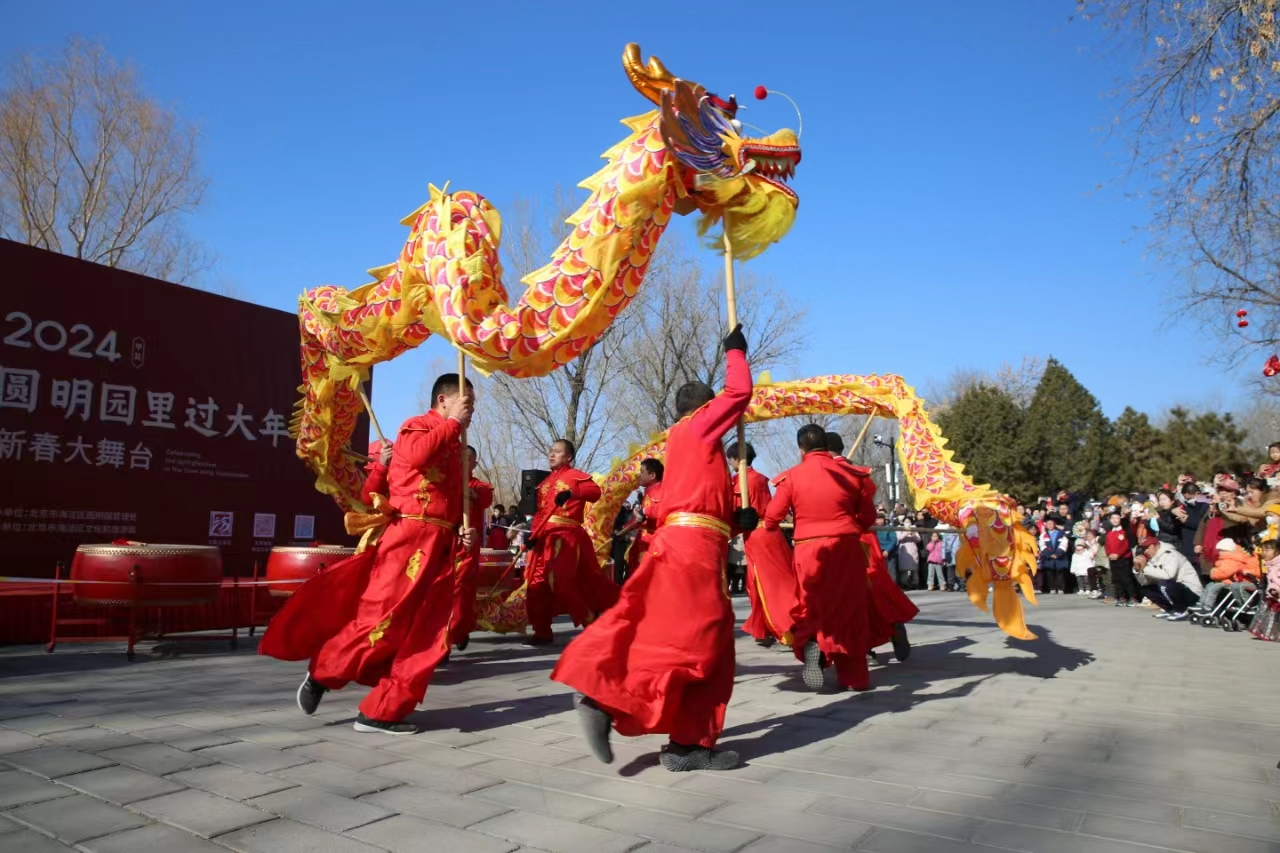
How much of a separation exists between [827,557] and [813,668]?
0.68 metres

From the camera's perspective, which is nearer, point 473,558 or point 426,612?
point 426,612

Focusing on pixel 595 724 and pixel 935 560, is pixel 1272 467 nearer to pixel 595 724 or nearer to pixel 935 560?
pixel 935 560

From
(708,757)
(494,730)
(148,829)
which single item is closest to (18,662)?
(494,730)

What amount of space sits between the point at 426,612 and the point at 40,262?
5.68m

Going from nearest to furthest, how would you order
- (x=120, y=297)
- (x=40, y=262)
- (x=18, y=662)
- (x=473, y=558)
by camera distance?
(x=473, y=558), (x=18, y=662), (x=40, y=262), (x=120, y=297)

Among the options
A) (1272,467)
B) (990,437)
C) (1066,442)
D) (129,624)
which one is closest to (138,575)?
(129,624)

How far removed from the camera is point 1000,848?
248 centimetres

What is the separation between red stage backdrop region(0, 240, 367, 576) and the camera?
7266mm

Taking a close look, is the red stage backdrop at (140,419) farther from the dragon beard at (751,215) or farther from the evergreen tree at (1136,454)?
the evergreen tree at (1136,454)

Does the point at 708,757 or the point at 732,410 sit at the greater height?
the point at 732,410

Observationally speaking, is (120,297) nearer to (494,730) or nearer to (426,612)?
(426,612)

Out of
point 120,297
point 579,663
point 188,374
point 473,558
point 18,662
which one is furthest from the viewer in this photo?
point 188,374

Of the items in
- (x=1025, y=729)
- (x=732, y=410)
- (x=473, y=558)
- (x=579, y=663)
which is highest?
(x=732, y=410)

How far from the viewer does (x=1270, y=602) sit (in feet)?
27.7
